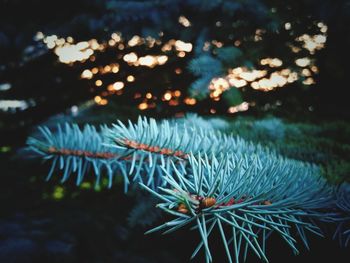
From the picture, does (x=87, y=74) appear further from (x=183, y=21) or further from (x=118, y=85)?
(x=183, y=21)

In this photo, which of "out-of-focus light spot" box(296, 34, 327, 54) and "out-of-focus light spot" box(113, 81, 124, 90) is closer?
"out-of-focus light spot" box(296, 34, 327, 54)

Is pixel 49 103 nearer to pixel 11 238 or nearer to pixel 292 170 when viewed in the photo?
pixel 11 238

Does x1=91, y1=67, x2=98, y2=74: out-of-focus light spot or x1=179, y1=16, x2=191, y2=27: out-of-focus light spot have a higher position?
x1=179, y1=16, x2=191, y2=27: out-of-focus light spot

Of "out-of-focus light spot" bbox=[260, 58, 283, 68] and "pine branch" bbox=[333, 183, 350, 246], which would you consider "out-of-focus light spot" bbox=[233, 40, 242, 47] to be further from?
"pine branch" bbox=[333, 183, 350, 246]

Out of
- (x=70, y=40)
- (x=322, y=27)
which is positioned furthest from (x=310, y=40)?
(x=70, y=40)

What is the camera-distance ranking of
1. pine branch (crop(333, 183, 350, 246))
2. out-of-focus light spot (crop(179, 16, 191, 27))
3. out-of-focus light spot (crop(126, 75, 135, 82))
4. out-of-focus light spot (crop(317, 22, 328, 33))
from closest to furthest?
pine branch (crop(333, 183, 350, 246)) → out-of-focus light spot (crop(317, 22, 328, 33)) → out-of-focus light spot (crop(179, 16, 191, 27)) → out-of-focus light spot (crop(126, 75, 135, 82))

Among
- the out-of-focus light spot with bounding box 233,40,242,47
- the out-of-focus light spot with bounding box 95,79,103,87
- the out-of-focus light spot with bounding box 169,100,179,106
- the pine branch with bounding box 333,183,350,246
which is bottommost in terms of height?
the pine branch with bounding box 333,183,350,246

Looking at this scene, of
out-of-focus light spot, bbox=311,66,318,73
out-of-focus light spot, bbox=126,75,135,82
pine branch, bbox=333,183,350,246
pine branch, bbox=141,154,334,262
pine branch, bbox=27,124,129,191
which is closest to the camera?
pine branch, bbox=141,154,334,262

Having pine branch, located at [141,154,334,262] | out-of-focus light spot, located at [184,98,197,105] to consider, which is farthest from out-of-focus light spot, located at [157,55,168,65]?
pine branch, located at [141,154,334,262]
